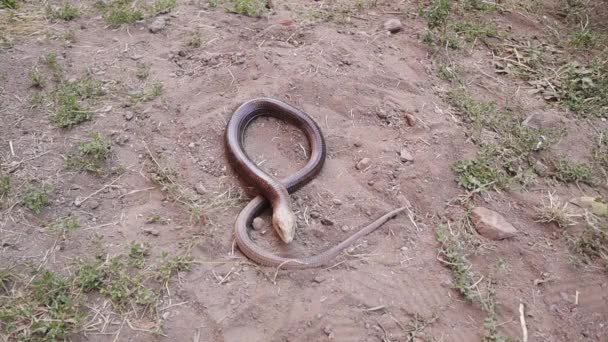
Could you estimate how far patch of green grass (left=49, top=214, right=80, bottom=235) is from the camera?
328 cm

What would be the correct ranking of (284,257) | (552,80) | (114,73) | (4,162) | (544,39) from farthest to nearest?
(544,39), (552,80), (114,73), (4,162), (284,257)

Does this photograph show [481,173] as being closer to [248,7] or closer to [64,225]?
[248,7]

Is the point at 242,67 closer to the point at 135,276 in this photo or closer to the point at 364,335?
the point at 135,276

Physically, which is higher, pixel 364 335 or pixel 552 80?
pixel 552 80

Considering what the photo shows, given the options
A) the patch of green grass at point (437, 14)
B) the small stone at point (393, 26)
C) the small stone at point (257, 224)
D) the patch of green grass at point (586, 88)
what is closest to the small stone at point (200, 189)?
the small stone at point (257, 224)

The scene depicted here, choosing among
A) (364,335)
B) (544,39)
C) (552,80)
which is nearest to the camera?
(364,335)

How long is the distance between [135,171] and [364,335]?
7.19 ft

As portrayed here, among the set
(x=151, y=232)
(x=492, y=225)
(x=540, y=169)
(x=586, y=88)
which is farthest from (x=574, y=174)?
(x=151, y=232)

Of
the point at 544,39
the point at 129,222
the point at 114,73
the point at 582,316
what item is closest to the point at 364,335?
the point at 582,316

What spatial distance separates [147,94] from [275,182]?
5.12 feet

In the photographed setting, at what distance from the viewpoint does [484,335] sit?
9.68 feet

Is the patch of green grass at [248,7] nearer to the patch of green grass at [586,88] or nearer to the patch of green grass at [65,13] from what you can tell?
the patch of green grass at [65,13]

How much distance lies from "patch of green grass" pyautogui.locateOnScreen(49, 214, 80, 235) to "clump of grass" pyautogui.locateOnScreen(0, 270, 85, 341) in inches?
13.5

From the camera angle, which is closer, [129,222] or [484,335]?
[484,335]
